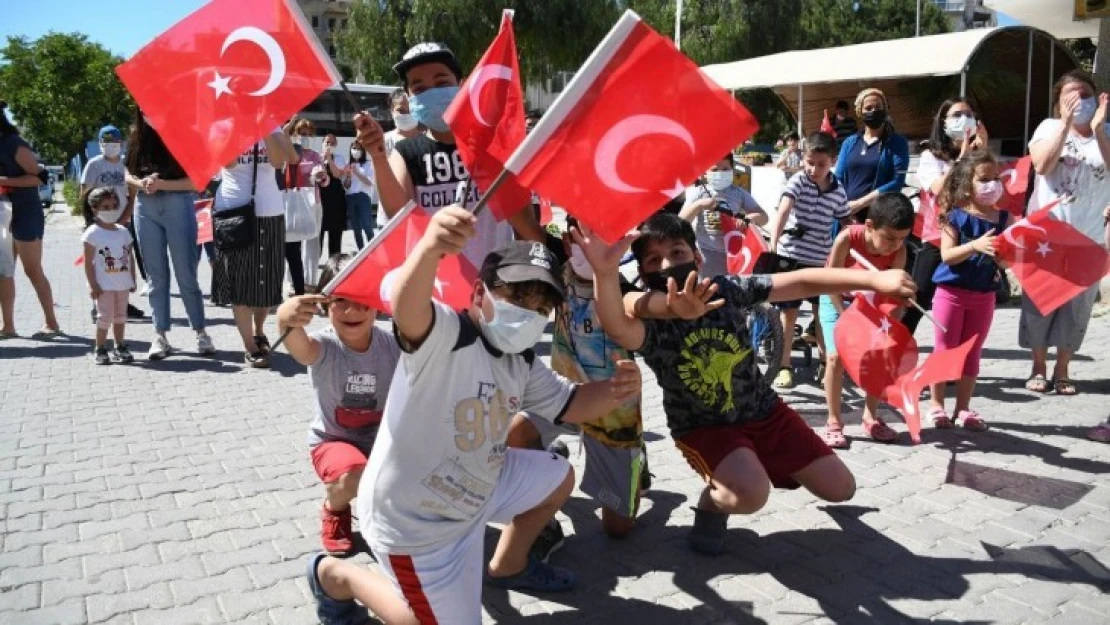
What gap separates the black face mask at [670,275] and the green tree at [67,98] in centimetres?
4222

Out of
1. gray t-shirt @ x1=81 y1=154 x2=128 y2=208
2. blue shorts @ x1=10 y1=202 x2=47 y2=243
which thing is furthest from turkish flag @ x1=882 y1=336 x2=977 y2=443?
blue shorts @ x1=10 y1=202 x2=47 y2=243

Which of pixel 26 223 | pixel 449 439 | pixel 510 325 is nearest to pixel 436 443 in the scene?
pixel 449 439

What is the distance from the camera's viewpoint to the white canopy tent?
54.2ft

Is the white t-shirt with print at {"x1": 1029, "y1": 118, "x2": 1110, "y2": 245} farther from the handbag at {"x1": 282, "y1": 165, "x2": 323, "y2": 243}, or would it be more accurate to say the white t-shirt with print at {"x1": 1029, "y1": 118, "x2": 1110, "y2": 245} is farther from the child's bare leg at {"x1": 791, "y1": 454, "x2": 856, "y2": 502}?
the handbag at {"x1": 282, "y1": 165, "x2": 323, "y2": 243}

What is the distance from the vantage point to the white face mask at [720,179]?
6.77 metres

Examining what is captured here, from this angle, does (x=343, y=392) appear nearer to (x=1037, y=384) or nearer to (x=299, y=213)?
(x=1037, y=384)

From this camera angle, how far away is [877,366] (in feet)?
15.8

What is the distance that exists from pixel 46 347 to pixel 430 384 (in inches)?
288

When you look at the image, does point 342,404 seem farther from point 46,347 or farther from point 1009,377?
point 46,347

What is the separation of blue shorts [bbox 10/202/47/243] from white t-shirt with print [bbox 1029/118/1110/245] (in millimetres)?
8372

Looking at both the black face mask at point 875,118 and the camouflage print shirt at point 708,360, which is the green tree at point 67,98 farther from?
the camouflage print shirt at point 708,360

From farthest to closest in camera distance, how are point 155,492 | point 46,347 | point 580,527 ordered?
point 46,347
point 155,492
point 580,527

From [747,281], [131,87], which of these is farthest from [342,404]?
[747,281]

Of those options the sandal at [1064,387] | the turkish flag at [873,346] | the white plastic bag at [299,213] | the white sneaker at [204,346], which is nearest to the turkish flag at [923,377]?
the turkish flag at [873,346]
